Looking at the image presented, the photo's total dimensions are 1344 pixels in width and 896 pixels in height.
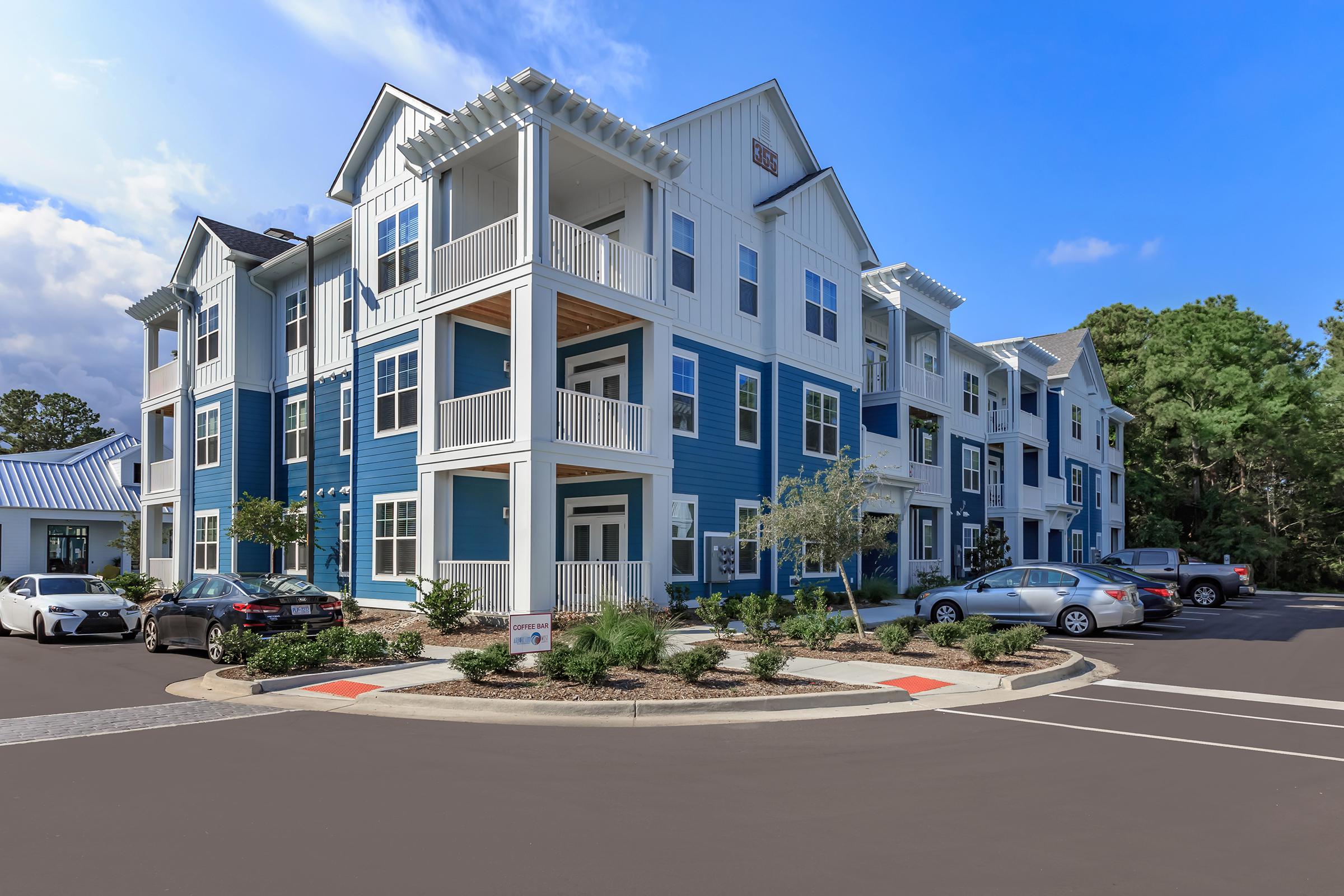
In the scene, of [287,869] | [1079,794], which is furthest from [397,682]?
[1079,794]

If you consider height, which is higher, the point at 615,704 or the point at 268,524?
the point at 268,524

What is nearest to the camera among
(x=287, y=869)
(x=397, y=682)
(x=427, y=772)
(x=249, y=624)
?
(x=287, y=869)

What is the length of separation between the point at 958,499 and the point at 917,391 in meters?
6.94

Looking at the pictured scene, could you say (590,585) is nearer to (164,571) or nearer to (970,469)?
(164,571)

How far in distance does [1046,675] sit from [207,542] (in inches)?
984

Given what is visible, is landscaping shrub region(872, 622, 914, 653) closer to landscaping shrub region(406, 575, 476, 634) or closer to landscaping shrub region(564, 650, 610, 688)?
landscaping shrub region(564, 650, 610, 688)

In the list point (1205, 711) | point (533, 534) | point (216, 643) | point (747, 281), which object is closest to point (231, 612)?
point (216, 643)

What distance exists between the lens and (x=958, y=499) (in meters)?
35.2

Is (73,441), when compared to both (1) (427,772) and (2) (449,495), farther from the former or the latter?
(1) (427,772)

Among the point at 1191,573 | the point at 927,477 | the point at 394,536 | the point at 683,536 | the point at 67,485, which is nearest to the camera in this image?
the point at 683,536

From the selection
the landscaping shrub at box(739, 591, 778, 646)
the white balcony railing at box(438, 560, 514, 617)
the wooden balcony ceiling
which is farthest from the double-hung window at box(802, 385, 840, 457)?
the white balcony railing at box(438, 560, 514, 617)

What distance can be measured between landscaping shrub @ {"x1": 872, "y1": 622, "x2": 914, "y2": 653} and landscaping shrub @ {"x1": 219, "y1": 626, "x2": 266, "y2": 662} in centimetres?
942

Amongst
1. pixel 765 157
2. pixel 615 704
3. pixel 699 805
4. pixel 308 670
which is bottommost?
pixel 308 670

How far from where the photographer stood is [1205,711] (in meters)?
10.8
